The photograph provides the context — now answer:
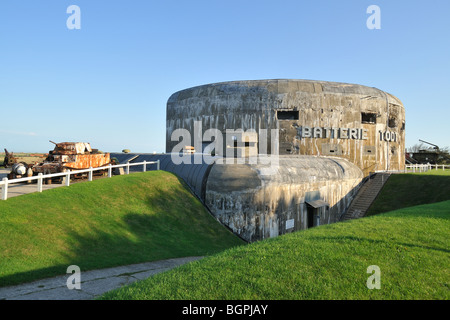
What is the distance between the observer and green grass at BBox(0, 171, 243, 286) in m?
9.95

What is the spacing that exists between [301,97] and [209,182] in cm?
1863

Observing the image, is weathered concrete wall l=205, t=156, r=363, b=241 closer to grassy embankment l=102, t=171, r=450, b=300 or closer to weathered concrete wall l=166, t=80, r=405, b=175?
grassy embankment l=102, t=171, r=450, b=300

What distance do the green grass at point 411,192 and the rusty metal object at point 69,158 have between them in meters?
21.4

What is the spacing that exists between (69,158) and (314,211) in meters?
16.4

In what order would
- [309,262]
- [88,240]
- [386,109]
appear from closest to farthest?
[309,262]
[88,240]
[386,109]

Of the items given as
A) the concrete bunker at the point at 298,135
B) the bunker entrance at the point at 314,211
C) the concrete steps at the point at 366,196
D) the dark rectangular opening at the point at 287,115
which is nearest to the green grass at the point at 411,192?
the concrete steps at the point at 366,196

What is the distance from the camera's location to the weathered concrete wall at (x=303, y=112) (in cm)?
3294

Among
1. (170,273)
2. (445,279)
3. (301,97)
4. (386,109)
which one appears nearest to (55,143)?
(170,273)

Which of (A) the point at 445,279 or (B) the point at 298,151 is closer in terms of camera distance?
(A) the point at 445,279

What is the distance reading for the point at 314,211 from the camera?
22250 millimetres

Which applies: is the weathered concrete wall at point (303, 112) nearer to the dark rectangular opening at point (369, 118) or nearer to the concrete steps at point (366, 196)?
the dark rectangular opening at point (369, 118)

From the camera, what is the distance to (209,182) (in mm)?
18453

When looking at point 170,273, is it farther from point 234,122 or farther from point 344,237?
point 234,122

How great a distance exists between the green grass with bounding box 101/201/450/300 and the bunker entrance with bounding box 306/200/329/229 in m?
12.2
